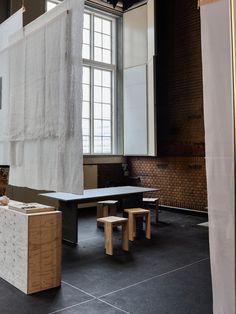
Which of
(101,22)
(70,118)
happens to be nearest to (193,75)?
(101,22)

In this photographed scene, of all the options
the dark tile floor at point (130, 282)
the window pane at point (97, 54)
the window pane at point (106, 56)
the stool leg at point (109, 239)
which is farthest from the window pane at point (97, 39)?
the stool leg at point (109, 239)

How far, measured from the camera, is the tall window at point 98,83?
317 inches

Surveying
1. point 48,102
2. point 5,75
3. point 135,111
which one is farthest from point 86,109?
point 48,102

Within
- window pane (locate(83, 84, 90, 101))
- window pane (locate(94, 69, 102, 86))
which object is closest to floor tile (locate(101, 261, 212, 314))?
window pane (locate(83, 84, 90, 101))

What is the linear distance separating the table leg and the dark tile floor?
0.48ft

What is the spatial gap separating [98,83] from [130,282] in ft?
19.5

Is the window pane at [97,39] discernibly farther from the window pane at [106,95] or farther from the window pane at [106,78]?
the window pane at [106,95]

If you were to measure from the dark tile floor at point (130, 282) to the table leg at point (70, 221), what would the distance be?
15cm

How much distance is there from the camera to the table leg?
461 cm

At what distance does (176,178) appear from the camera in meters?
7.38

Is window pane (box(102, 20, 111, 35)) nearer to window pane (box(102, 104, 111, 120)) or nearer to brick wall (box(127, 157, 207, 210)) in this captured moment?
window pane (box(102, 104, 111, 120))

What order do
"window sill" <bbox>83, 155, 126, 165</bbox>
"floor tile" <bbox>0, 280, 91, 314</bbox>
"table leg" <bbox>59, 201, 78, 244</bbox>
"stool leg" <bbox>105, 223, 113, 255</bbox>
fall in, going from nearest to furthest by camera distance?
"floor tile" <bbox>0, 280, 91, 314</bbox> < "stool leg" <bbox>105, 223, 113, 255</bbox> < "table leg" <bbox>59, 201, 78, 244</bbox> < "window sill" <bbox>83, 155, 126, 165</bbox>

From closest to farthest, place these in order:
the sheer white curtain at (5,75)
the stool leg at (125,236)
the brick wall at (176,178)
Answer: the sheer white curtain at (5,75), the stool leg at (125,236), the brick wall at (176,178)

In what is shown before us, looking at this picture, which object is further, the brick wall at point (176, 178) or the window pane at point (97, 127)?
the window pane at point (97, 127)
